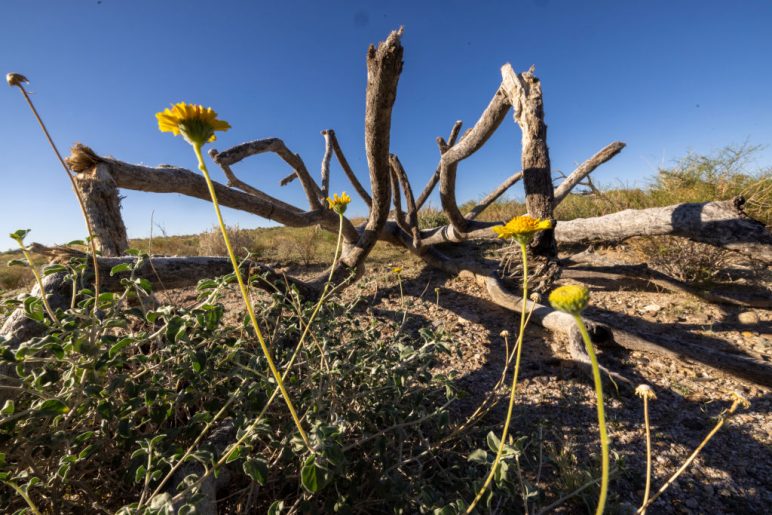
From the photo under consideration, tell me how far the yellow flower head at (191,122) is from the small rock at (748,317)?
4.09m

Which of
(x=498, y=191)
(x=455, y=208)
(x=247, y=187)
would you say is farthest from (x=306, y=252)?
(x=498, y=191)

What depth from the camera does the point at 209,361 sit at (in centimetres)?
123

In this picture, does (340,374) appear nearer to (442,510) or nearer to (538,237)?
(442,510)

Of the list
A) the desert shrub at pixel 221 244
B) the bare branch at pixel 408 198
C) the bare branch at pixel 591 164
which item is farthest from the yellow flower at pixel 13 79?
the desert shrub at pixel 221 244

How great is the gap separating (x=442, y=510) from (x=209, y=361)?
3.08ft

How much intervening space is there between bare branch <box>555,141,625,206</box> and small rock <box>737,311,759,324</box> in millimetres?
1799

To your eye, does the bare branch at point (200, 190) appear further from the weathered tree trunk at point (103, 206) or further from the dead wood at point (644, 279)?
the dead wood at point (644, 279)

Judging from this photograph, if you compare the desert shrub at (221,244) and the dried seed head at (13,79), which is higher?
the dried seed head at (13,79)

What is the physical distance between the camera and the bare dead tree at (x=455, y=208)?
6.85ft

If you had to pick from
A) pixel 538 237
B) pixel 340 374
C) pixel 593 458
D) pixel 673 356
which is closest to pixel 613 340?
pixel 673 356

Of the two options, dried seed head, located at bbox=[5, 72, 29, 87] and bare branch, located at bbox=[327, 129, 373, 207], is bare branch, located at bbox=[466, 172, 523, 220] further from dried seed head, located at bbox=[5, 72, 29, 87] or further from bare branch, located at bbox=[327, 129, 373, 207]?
dried seed head, located at bbox=[5, 72, 29, 87]

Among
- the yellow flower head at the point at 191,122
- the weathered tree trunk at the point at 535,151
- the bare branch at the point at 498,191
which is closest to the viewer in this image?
the yellow flower head at the point at 191,122

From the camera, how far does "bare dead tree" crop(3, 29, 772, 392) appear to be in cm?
209

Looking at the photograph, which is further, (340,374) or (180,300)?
(180,300)
